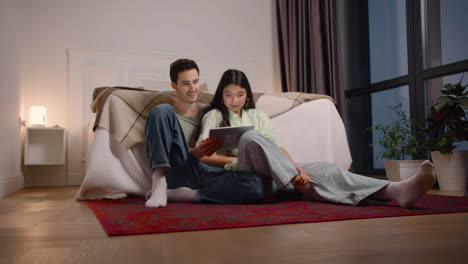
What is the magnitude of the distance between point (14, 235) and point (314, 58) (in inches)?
140

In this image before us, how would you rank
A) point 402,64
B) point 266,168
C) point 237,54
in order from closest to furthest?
point 266,168
point 402,64
point 237,54

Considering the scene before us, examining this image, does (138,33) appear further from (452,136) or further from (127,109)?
(452,136)

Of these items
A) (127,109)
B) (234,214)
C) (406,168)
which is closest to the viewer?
(234,214)

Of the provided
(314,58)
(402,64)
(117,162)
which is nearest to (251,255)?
(117,162)

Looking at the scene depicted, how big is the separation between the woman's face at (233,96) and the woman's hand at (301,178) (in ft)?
1.44

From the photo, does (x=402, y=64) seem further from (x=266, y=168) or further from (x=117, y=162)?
(x=117, y=162)

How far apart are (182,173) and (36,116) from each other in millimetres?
2388

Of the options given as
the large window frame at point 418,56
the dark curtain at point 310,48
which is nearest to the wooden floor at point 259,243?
the large window frame at point 418,56

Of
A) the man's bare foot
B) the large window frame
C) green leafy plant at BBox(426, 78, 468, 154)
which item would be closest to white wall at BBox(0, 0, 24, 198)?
the man's bare foot

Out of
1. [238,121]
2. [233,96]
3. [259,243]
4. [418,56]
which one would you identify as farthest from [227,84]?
[418,56]

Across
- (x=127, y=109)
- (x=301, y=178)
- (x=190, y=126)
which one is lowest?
(x=301, y=178)

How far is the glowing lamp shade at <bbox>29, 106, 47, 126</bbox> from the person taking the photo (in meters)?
3.52

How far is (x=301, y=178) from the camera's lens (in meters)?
1.61

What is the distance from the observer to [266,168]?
1635 mm
